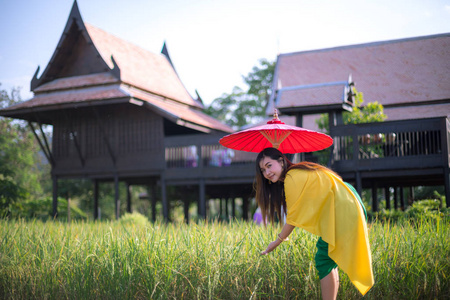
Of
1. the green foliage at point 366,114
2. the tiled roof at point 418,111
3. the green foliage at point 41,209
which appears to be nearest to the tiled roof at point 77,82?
the green foliage at point 41,209

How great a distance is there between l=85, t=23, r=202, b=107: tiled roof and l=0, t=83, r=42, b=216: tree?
5.92 m

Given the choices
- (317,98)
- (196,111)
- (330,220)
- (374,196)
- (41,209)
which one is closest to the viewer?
(330,220)

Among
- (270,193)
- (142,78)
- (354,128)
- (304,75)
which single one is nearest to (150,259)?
(270,193)

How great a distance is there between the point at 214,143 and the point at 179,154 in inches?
66.9

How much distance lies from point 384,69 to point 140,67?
8.58m

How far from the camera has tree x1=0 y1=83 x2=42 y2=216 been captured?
18.4 meters

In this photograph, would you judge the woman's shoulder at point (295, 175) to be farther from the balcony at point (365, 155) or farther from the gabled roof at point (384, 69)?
the gabled roof at point (384, 69)

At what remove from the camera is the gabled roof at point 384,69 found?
14.7 metres

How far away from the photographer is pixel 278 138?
4.70 meters

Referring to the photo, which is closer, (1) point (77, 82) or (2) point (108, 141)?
(2) point (108, 141)

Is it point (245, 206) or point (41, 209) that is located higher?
point (41, 209)

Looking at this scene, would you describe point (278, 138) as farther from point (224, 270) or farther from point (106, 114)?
point (106, 114)


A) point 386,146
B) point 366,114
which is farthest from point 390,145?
point 366,114

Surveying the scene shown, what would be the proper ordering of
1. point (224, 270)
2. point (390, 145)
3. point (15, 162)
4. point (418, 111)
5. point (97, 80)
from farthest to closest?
point (15, 162), point (97, 80), point (418, 111), point (390, 145), point (224, 270)
